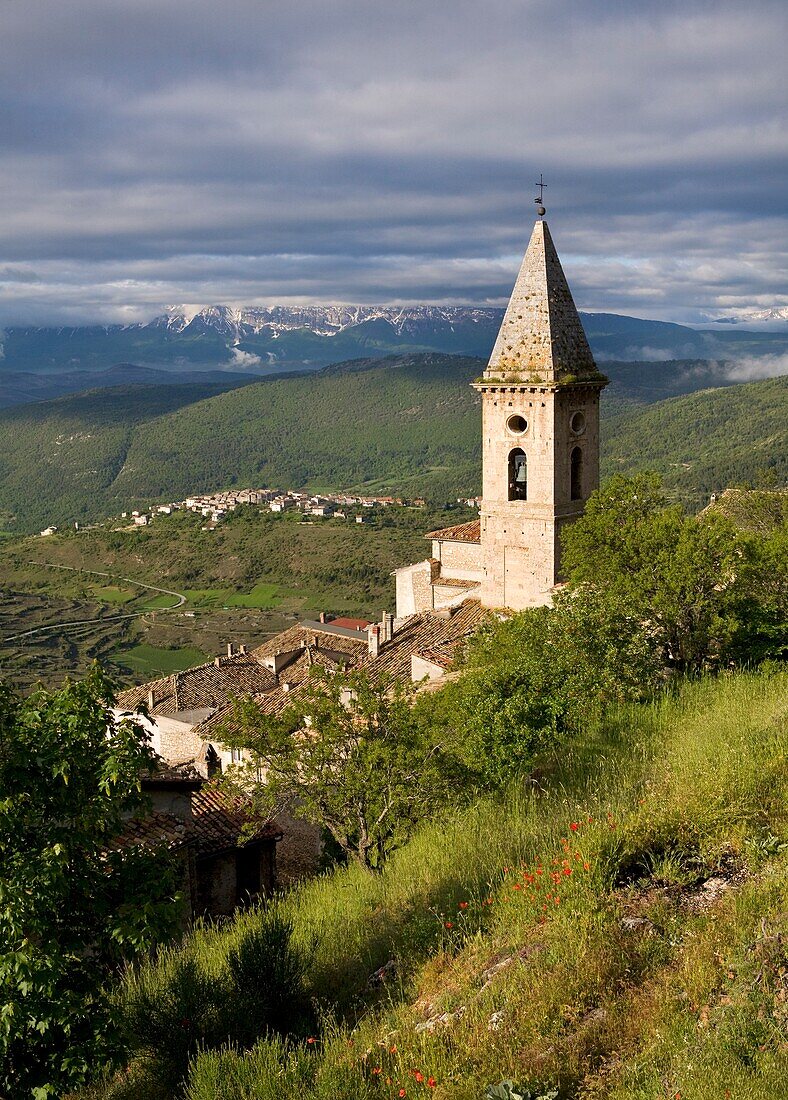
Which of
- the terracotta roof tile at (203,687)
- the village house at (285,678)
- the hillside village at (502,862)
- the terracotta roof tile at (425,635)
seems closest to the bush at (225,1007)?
the hillside village at (502,862)

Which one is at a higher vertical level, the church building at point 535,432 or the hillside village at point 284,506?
the church building at point 535,432

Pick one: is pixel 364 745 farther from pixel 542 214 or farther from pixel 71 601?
pixel 71 601

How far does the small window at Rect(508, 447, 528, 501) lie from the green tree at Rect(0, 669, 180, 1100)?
61.1 ft

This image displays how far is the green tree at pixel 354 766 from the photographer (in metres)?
13.7

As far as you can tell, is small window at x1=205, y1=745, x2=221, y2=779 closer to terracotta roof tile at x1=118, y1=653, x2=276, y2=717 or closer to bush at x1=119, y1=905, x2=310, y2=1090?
terracotta roof tile at x1=118, y1=653, x2=276, y2=717

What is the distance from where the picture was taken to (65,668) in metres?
79.4

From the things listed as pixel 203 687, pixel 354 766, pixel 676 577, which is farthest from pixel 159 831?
pixel 203 687

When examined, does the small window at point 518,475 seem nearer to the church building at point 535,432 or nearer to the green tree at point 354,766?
the church building at point 535,432

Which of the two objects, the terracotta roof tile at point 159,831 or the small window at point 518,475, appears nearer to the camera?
the terracotta roof tile at point 159,831

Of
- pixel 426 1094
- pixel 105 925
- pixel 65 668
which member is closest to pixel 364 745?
pixel 105 925

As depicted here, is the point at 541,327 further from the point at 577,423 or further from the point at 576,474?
the point at 576,474

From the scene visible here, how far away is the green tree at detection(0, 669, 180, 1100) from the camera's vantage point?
26.1 ft

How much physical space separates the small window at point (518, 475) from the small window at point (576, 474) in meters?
1.25

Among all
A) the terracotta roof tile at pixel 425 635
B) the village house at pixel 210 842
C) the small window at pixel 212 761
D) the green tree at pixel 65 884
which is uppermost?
the green tree at pixel 65 884
